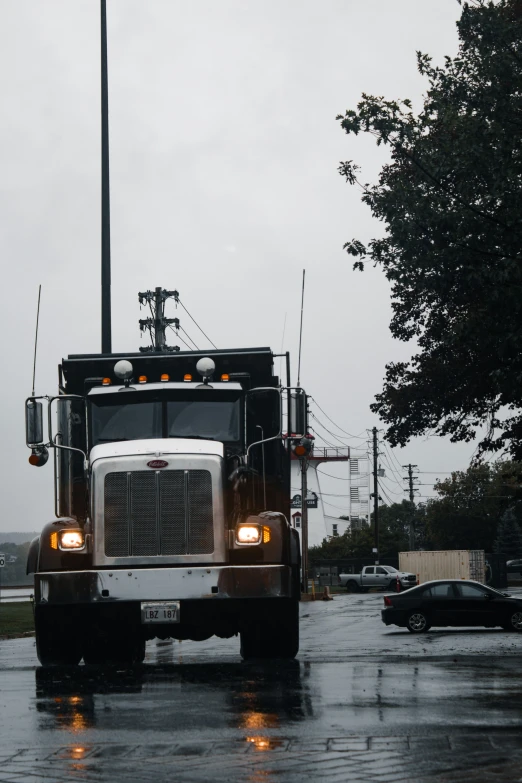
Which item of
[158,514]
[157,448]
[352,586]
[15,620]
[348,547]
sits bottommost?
[352,586]

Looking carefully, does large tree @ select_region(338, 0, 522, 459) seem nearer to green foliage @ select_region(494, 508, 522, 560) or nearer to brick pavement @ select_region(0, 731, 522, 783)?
brick pavement @ select_region(0, 731, 522, 783)

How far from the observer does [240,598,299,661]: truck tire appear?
14316 millimetres

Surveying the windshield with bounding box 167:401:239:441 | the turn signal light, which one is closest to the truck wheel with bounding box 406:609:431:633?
the windshield with bounding box 167:401:239:441

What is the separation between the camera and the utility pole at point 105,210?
22.0m

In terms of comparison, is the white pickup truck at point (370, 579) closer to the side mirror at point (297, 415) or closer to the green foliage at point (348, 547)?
the green foliage at point (348, 547)

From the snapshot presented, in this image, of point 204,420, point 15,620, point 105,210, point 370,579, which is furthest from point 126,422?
point 370,579

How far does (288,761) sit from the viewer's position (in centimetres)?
758

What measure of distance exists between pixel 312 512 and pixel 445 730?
104m

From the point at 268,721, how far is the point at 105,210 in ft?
51.0

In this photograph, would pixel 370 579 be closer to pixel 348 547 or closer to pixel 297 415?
pixel 348 547

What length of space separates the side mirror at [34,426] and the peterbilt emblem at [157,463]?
5.50 feet

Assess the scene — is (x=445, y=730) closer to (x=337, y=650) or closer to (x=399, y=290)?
(x=337, y=650)

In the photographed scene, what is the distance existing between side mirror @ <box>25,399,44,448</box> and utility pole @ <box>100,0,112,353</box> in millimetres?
7084

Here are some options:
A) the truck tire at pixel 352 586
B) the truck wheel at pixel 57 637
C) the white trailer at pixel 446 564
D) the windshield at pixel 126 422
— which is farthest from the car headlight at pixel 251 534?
the truck tire at pixel 352 586
